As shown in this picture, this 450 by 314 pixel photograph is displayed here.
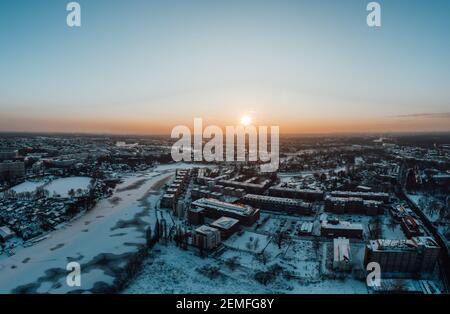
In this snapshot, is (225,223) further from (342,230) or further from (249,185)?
(249,185)

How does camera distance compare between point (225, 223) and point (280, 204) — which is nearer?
point (225, 223)

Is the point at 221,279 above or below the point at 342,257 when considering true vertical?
below

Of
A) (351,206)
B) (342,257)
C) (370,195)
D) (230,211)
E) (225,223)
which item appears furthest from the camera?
(370,195)

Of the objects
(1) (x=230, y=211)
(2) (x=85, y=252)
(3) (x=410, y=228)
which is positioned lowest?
(2) (x=85, y=252)

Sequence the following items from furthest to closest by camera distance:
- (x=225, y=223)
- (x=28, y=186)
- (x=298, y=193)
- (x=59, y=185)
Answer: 1. (x=59, y=185)
2. (x=28, y=186)
3. (x=298, y=193)
4. (x=225, y=223)

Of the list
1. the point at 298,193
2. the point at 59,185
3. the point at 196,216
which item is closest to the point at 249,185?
the point at 298,193

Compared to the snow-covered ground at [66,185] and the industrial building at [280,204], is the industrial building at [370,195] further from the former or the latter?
the snow-covered ground at [66,185]

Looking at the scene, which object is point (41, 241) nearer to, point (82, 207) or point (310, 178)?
point (82, 207)
